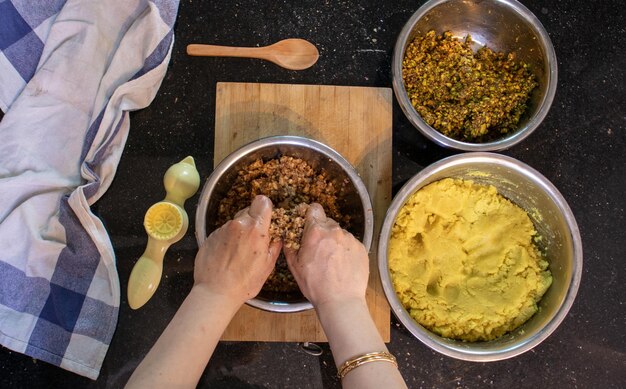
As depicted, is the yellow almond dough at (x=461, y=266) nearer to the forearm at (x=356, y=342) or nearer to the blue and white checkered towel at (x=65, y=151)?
the forearm at (x=356, y=342)

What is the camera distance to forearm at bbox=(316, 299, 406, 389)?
3.07 feet

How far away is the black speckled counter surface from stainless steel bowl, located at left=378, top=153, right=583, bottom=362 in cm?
19

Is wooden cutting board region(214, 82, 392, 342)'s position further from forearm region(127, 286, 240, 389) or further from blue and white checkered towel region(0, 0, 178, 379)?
forearm region(127, 286, 240, 389)

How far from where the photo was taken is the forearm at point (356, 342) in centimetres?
94

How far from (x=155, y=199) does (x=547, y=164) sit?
1142mm

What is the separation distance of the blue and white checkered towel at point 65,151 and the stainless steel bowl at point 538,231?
2.51 ft

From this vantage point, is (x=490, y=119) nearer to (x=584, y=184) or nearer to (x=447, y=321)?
(x=584, y=184)

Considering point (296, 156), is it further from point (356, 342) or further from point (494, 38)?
point (494, 38)

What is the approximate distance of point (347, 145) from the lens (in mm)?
1419

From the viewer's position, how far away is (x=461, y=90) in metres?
A: 1.42

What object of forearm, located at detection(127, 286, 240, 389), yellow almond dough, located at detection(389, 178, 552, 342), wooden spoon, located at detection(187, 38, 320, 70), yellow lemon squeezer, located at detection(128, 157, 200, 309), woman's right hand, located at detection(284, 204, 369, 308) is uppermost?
wooden spoon, located at detection(187, 38, 320, 70)

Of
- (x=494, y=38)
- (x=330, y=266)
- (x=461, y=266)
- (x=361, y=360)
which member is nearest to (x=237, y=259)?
(x=330, y=266)

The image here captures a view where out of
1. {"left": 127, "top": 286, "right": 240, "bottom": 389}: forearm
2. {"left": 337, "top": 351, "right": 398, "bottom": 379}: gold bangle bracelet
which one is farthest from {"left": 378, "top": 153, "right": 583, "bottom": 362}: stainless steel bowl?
{"left": 127, "top": 286, "right": 240, "bottom": 389}: forearm

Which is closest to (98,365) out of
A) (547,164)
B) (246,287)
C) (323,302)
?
Result: (246,287)
